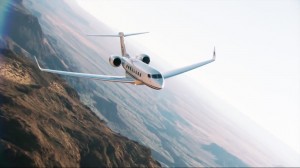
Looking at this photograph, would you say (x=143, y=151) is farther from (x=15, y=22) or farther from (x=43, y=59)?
(x=43, y=59)

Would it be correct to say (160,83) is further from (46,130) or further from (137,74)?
(46,130)

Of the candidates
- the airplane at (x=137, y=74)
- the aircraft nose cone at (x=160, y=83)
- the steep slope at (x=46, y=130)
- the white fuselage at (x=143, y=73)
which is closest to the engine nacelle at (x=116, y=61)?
the airplane at (x=137, y=74)

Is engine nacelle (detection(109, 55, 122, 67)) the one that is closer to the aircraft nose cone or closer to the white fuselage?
the white fuselage

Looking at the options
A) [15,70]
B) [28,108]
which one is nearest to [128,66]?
[28,108]

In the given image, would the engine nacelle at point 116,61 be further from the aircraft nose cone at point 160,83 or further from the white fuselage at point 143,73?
the aircraft nose cone at point 160,83

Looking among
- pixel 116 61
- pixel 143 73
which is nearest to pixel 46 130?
pixel 116 61

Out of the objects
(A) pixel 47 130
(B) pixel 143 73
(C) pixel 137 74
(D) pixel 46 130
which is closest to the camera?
(B) pixel 143 73

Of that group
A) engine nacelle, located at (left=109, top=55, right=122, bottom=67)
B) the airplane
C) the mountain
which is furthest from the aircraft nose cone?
the mountain
